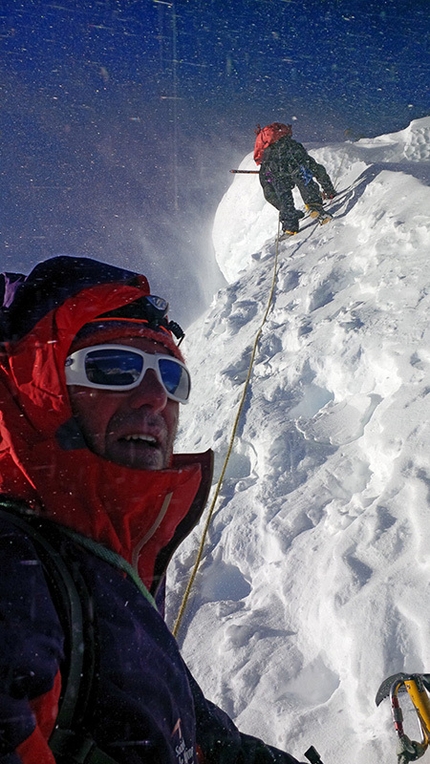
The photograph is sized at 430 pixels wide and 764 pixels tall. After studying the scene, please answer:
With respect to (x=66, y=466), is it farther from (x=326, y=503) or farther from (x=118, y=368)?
(x=326, y=503)

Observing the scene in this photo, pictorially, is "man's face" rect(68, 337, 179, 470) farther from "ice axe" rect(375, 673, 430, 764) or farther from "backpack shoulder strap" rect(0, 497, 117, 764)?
"ice axe" rect(375, 673, 430, 764)

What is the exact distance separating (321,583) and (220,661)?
64 centimetres

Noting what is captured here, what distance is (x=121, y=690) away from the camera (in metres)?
0.78

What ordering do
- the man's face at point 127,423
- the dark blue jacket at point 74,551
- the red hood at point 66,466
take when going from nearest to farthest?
the dark blue jacket at point 74,551 → the red hood at point 66,466 → the man's face at point 127,423

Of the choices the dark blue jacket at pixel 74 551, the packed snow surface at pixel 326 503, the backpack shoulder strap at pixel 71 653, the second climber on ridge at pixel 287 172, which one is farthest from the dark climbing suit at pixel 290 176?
the backpack shoulder strap at pixel 71 653

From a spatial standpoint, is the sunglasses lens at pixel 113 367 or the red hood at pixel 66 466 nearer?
the red hood at pixel 66 466

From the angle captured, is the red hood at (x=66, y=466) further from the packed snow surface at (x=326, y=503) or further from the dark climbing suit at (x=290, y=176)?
the dark climbing suit at (x=290, y=176)

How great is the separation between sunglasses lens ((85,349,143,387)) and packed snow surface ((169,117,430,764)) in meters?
1.56

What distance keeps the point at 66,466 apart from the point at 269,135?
8.51 metres

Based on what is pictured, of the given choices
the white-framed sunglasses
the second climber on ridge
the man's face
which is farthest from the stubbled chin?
the second climber on ridge

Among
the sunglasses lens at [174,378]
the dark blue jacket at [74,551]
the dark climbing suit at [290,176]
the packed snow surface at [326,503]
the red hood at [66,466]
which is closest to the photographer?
the dark blue jacket at [74,551]

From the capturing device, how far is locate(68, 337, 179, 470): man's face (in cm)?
111

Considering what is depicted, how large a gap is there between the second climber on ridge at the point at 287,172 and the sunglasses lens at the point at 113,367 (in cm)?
711

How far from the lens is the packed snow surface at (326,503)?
1850 mm
